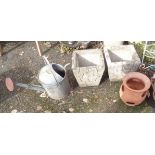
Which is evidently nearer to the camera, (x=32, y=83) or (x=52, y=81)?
(x=52, y=81)

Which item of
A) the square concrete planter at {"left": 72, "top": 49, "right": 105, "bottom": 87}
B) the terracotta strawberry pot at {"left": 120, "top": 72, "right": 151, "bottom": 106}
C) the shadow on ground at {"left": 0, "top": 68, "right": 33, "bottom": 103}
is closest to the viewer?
Answer: the terracotta strawberry pot at {"left": 120, "top": 72, "right": 151, "bottom": 106}

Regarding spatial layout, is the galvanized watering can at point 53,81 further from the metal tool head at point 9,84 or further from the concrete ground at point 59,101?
the metal tool head at point 9,84

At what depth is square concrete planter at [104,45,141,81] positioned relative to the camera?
4.91 m

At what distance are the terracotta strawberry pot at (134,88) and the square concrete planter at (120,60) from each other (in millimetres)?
224

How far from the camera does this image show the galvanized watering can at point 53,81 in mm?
4648

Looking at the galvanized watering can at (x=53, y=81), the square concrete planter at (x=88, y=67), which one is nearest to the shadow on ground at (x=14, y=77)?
the galvanized watering can at (x=53, y=81)

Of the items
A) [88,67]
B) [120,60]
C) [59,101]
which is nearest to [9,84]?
[59,101]

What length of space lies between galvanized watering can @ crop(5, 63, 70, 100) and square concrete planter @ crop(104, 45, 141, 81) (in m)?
0.98

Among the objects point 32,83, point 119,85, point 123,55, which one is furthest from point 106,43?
point 32,83

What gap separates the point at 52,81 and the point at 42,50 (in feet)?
6.20

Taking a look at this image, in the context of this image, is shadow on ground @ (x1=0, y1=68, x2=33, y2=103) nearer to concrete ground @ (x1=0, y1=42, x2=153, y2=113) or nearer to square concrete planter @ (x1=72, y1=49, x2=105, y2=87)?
concrete ground @ (x1=0, y1=42, x2=153, y2=113)

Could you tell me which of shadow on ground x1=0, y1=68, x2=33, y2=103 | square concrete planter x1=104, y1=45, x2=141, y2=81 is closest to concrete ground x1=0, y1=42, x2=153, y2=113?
shadow on ground x1=0, y1=68, x2=33, y2=103
